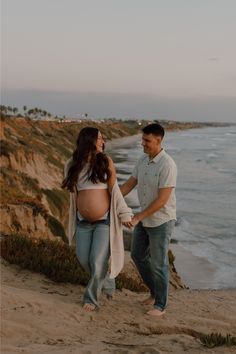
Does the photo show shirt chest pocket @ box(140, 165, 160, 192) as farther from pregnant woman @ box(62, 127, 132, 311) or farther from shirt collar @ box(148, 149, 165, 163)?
pregnant woman @ box(62, 127, 132, 311)

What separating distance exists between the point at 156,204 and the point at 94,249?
2.79 feet

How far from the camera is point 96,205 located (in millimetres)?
5598

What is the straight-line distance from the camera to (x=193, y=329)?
5863 mm

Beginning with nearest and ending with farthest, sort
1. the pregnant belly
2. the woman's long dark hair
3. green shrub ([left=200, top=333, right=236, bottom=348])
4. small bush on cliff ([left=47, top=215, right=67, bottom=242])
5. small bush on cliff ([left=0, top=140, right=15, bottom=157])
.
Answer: green shrub ([left=200, top=333, right=236, bottom=348]) → the woman's long dark hair → the pregnant belly → small bush on cliff ([left=47, top=215, right=67, bottom=242]) → small bush on cliff ([left=0, top=140, right=15, bottom=157])

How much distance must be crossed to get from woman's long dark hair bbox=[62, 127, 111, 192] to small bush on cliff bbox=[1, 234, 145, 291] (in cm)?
205

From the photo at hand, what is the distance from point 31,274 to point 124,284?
1387mm

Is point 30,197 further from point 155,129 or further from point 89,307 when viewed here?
point 155,129

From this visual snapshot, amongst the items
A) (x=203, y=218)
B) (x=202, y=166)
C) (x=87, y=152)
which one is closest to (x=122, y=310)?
(x=87, y=152)

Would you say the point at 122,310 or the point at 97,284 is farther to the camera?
the point at 122,310

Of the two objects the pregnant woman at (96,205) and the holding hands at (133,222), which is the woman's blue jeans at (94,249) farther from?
the holding hands at (133,222)

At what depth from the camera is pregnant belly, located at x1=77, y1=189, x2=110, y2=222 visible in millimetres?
5602

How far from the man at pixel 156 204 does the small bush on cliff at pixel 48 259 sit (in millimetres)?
1570

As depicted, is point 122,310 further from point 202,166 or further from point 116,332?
point 202,166

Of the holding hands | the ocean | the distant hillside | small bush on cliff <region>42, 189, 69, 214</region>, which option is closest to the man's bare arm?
the holding hands
